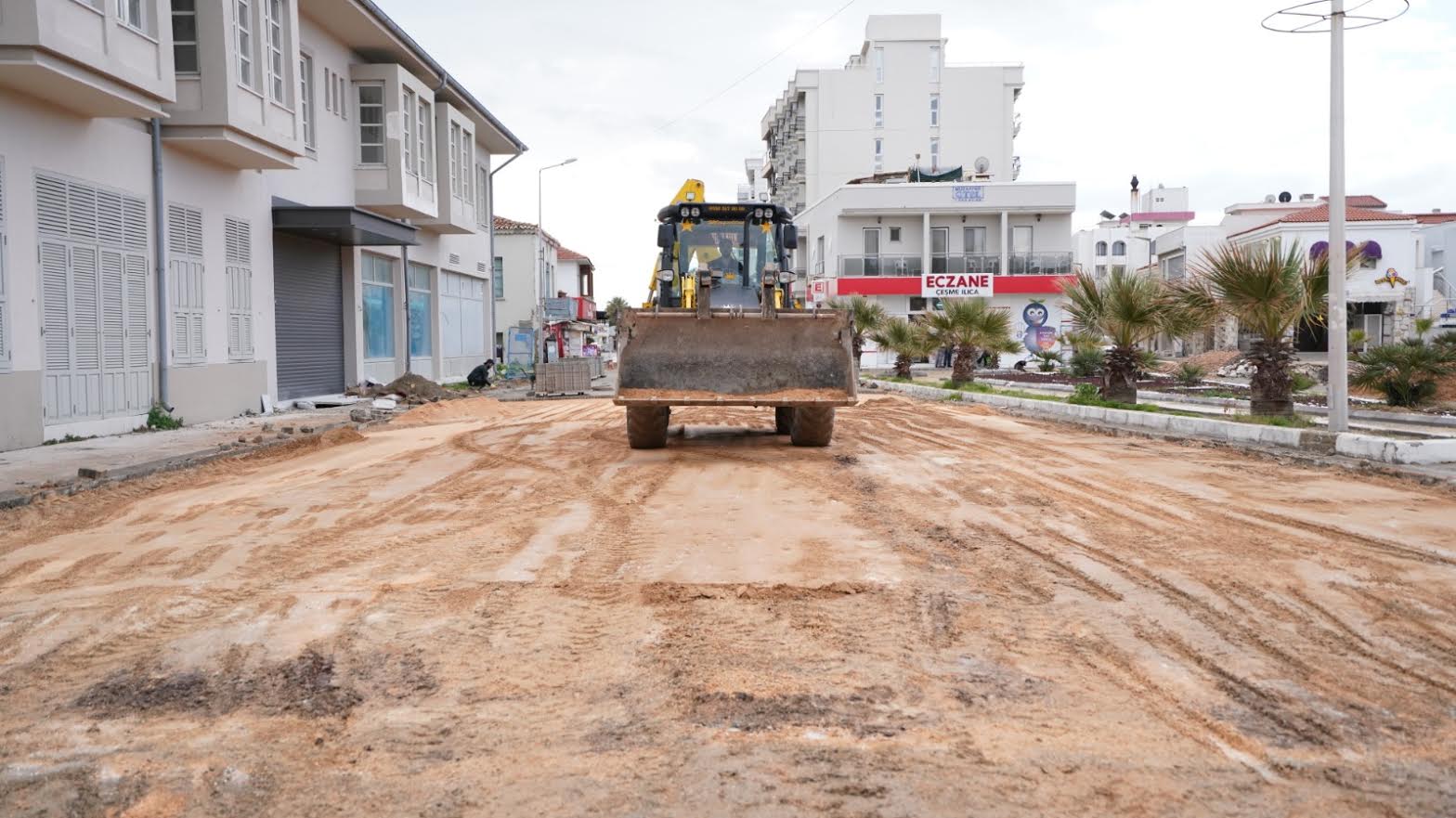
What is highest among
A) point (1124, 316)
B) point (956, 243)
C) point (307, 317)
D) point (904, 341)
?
point (956, 243)

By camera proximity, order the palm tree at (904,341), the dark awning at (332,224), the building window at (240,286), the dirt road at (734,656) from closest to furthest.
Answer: the dirt road at (734,656) → the building window at (240,286) → the dark awning at (332,224) → the palm tree at (904,341)

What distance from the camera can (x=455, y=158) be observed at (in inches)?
1221

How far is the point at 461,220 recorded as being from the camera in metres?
31.1

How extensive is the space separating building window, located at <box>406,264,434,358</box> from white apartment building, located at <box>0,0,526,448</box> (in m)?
0.20

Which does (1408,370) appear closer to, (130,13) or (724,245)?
(724,245)

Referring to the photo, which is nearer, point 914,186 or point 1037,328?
point 914,186

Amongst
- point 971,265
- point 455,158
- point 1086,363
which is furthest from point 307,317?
point 971,265

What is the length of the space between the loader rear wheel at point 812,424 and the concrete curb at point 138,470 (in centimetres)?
652

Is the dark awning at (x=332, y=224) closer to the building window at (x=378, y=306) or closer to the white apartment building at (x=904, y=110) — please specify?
the building window at (x=378, y=306)

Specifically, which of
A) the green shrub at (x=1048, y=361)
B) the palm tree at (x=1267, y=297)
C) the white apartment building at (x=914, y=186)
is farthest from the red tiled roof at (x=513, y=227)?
the palm tree at (x=1267, y=297)

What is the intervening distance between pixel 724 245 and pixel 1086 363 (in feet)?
58.9

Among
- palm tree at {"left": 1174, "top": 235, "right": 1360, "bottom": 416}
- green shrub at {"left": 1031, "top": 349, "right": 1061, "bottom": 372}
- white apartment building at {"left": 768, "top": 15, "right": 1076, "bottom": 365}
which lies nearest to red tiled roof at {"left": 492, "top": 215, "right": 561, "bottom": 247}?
white apartment building at {"left": 768, "top": 15, "right": 1076, "bottom": 365}

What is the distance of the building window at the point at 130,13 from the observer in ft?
46.4

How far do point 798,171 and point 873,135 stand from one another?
5.73m
